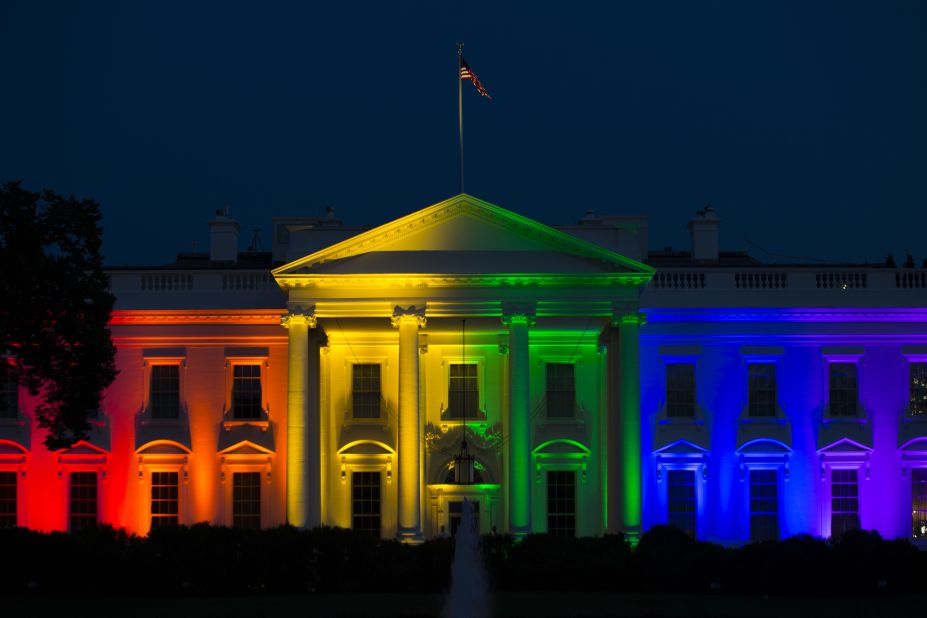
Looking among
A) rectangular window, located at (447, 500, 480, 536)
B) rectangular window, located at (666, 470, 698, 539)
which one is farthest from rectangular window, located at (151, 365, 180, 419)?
rectangular window, located at (666, 470, 698, 539)

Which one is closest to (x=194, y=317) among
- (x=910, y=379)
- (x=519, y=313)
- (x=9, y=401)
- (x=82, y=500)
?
(x=9, y=401)

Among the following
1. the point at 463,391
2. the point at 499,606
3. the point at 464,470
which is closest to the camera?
the point at 499,606

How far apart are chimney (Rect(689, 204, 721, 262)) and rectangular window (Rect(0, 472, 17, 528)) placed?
82.9ft

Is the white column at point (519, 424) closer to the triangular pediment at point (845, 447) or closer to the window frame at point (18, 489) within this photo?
the triangular pediment at point (845, 447)

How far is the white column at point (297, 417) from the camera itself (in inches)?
1661

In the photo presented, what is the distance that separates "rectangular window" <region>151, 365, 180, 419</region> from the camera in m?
46.4

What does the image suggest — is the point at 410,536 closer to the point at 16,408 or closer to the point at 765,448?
the point at 765,448

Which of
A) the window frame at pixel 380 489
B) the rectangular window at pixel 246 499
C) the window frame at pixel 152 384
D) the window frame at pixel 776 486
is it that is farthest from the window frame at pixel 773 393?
the window frame at pixel 152 384

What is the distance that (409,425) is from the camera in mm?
42469

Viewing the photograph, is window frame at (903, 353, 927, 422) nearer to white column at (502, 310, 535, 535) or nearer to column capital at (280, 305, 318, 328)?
white column at (502, 310, 535, 535)

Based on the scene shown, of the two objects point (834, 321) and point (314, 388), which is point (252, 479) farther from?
point (834, 321)

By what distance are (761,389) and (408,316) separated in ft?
40.9

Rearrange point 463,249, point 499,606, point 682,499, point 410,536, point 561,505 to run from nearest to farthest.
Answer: point 499,606, point 410,536, point 463,249, point 561,505, point 682,499

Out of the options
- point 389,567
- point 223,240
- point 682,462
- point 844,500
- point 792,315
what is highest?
point 223,240
